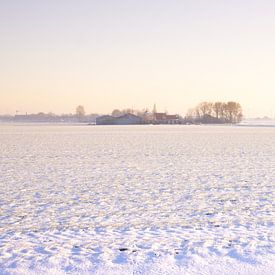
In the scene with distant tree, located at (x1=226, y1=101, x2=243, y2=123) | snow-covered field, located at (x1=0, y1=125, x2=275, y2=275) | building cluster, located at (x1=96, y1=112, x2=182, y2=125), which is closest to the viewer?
snow-covered field, located at (x1=0, y1=125, x2=275, y2=275)

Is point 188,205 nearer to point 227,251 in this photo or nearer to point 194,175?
Result: point 227,251

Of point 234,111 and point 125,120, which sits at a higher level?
point 234,111

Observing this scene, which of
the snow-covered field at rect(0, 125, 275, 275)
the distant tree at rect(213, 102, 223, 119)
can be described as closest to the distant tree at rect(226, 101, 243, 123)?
the distant tree at rect(213, 102, 223, 119)

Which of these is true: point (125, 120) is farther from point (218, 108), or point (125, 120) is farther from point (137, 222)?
point (137, 222)

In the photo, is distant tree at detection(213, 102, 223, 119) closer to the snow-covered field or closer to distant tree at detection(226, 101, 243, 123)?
distant tree at detection(226, 101, 243, 123)

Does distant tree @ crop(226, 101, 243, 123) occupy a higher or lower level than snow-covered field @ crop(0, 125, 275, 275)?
higher

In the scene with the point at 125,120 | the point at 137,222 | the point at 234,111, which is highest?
the point at 234,111

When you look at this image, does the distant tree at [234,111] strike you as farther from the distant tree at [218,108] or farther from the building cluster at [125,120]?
the building cluster at [125,120]

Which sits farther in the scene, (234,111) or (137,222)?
(234,111)

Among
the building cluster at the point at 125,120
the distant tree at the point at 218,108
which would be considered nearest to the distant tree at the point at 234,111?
the distant tree at the point at 218,108

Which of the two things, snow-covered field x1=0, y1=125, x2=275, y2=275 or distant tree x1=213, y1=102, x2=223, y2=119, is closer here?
snow-covered field x1=0, y1=125, x2=275, y2=275

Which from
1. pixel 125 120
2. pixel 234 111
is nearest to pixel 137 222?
pixel 125 120

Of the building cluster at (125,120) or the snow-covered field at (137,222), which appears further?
the building cluster at (125,120)

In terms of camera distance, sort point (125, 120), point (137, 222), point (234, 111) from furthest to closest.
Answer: point (234, 111) < point (125, 120) < point (137, 222)
